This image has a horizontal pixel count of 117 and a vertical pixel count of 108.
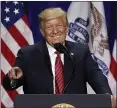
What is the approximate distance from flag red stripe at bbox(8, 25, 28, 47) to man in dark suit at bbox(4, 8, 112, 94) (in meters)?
1.40

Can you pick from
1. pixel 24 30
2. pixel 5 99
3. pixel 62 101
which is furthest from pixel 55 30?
pixel 5 99

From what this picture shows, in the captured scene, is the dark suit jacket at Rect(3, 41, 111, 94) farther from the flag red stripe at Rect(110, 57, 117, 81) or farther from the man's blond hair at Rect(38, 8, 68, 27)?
the flag red stripe at Rect(110, 57, 117, 81)

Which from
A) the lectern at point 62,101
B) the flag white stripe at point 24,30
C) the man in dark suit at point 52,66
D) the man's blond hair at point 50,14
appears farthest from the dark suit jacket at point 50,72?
the flag white stripe at point 24,30

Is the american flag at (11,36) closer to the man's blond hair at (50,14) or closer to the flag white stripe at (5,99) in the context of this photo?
the flag white stripe at (5,99)

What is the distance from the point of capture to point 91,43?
326cm

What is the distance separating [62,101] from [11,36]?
2.03 meters

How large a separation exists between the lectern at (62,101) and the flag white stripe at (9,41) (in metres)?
1.95

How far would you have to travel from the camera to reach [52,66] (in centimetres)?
177

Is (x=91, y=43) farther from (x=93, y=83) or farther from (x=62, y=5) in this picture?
(x=93, y=83)

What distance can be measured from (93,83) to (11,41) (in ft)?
5.40

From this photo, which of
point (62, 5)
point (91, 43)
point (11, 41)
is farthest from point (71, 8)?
point (11, 41)

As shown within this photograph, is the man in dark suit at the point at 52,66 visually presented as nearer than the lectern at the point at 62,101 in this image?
No

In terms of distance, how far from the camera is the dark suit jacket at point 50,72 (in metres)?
1.73

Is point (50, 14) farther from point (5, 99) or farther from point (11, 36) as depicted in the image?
point (5, 99)
